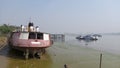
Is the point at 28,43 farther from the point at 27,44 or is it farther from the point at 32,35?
the point at 32,35

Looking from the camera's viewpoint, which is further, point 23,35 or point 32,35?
point 32,35

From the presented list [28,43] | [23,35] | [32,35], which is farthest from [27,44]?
[32,35]

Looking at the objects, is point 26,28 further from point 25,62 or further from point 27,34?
point 25,62

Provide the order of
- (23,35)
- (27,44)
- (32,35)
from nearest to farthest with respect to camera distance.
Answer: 1. (27,44)
2. (23,35)
3. (32,35)

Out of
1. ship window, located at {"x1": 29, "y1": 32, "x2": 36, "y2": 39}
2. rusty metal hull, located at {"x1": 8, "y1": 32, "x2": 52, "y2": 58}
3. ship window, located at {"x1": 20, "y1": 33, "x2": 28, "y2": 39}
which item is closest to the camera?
rusty metal hull, located at {"x1": 8, "y1": 32, "x2": 52, "y2": 58}

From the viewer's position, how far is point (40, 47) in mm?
18078

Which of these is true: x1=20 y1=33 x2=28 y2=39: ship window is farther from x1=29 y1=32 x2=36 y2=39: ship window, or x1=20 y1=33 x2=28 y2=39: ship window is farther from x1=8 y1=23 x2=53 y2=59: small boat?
x1=29 y1=32 x2=36 y2=39: ship window

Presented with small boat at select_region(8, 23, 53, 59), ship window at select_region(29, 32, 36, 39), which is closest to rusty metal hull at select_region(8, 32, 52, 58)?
small boat at select_region(8, 23, 53, 59)

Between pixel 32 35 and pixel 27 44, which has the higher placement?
pixel 32 35

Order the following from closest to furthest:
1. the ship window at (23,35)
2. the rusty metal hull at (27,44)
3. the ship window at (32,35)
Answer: the rusty metal hull at (27,44)
the ship window at (23,35)
the ship window at (32,35)

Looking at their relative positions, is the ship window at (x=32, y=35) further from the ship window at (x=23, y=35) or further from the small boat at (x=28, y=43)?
the ship window at (x=23, y=35)

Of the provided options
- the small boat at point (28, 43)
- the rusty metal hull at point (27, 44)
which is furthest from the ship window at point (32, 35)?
the rusty metal hull at point (27, 44)

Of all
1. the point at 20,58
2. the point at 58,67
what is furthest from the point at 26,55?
the point at 58,67

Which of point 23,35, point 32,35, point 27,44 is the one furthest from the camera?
point 32,35
